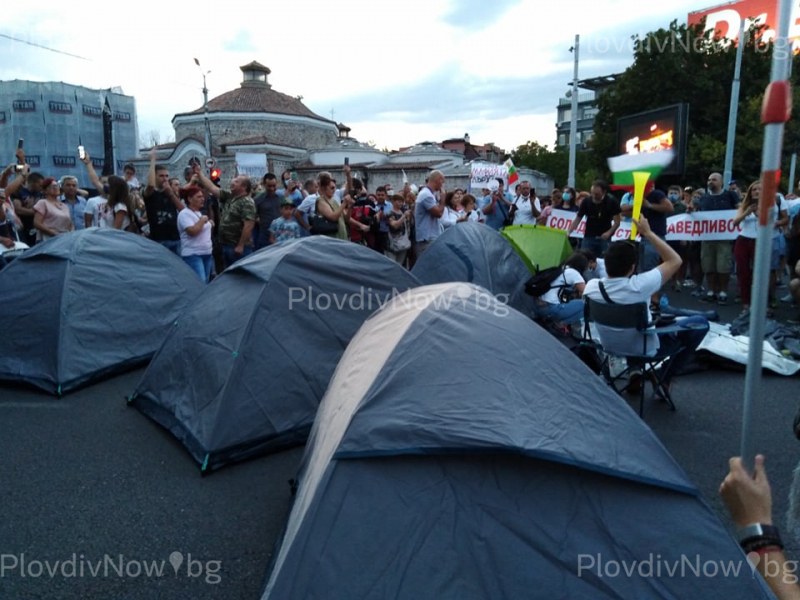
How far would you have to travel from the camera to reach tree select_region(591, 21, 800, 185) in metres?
26.8

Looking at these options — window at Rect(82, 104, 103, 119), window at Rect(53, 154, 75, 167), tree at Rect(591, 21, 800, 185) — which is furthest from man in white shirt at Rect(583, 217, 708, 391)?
window at Rect(82, 104, 103, 119)

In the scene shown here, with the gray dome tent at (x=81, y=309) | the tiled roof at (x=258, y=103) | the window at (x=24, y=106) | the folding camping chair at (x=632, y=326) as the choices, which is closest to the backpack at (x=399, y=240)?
the gray dome tent at (x=81, y=309)

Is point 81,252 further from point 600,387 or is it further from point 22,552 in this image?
point 600,387

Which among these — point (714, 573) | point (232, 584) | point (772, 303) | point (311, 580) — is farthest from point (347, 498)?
point (772, 303)

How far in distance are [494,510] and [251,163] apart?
2625 centimetres

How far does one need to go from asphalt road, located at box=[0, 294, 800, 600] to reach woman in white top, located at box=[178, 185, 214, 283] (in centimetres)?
231

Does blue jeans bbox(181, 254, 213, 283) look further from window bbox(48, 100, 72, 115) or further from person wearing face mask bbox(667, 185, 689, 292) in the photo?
window bbox(48, 100, 72, 115)

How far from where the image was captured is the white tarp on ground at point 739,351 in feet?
18.2

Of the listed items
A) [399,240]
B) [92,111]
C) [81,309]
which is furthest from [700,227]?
[92,111]

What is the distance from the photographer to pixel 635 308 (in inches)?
168

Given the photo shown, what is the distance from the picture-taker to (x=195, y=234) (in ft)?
23.2

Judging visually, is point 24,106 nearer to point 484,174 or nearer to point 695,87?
point 484,174

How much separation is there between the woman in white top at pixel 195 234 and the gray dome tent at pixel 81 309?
101 cm

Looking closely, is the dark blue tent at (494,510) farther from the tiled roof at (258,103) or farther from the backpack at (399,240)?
the tiled roof at (258,103)
